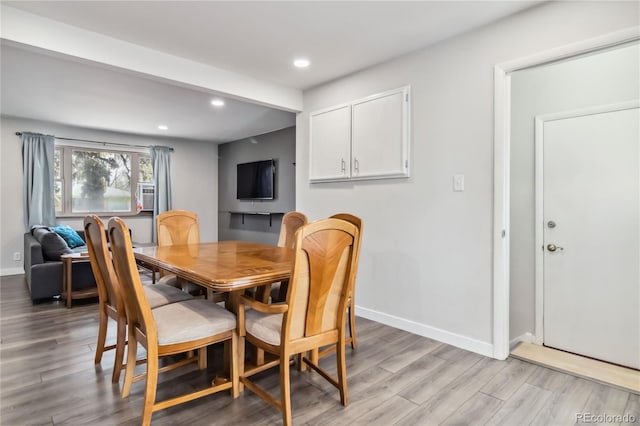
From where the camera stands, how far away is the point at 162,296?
2.24 meters

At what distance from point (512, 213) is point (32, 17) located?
12.5ft

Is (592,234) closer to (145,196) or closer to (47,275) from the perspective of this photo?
(47,275)

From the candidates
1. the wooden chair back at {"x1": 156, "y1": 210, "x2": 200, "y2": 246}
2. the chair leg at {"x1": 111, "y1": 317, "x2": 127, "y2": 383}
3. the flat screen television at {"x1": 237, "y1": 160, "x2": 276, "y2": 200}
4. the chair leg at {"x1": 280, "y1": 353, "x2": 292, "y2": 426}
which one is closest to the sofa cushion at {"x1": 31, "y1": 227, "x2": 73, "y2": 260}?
the wooden chair back at {"x1": 156, "y1": 210, "x2": 200, "y2": 246}

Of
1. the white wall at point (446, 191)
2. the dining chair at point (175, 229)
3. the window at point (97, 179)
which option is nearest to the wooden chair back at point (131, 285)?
the dining chair at point (175, 229)

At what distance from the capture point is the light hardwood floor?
175 centimetres

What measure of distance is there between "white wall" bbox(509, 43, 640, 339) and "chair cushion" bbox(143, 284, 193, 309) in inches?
98.7

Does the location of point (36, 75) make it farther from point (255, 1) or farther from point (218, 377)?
point (218, 377)

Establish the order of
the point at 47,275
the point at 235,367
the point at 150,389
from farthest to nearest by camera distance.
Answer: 1. the point at 47,275
2. the point at 235,367
3. the point at 150,389

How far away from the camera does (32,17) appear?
93.4 inches

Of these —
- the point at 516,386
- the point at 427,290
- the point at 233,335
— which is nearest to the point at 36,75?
the point at 233,335

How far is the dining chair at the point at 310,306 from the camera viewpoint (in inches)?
63.0

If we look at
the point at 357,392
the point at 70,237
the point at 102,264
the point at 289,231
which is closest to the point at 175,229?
the point at 289,231

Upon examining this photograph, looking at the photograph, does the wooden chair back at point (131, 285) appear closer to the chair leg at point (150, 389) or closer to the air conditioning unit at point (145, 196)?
the chair leg at point (150, 389)

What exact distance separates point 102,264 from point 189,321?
0.72 m
